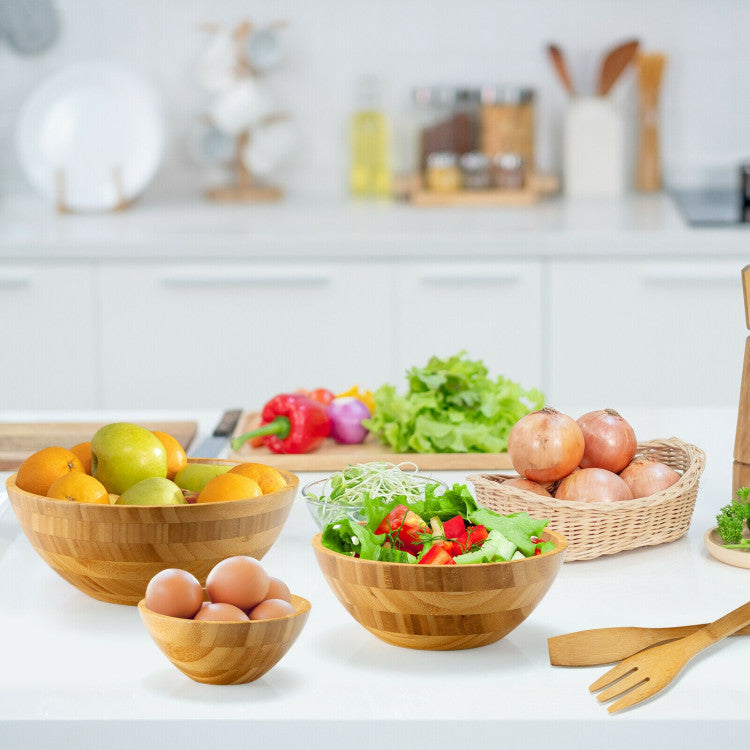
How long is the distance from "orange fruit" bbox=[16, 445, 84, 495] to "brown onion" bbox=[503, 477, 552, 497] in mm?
402

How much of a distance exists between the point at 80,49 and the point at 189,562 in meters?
2.76

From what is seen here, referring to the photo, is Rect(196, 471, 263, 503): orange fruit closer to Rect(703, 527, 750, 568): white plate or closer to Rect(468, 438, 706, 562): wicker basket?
Rect(468, 438, 706, 562): wicker basket

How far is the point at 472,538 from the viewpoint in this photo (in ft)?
2.99

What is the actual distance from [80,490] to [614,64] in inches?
104

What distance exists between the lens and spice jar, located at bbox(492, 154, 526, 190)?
3.31 meters

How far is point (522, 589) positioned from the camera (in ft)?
2.87

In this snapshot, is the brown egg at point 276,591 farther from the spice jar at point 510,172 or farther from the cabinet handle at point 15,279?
the spice jar at point 510,172

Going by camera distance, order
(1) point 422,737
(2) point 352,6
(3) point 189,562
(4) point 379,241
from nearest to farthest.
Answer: (1) point 422,737, (3) point 189,562, (4) point 379,241, (2) point 352,6

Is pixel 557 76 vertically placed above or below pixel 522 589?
above

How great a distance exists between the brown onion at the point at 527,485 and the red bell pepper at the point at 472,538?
0.21 meters

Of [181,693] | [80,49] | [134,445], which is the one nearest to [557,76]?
[80,49]

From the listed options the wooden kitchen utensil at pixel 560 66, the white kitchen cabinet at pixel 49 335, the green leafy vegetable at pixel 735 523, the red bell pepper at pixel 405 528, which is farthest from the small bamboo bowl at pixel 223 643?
the wooden kitchen utensil at pixel 560 66

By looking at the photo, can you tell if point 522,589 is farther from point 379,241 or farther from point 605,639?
point 379,241

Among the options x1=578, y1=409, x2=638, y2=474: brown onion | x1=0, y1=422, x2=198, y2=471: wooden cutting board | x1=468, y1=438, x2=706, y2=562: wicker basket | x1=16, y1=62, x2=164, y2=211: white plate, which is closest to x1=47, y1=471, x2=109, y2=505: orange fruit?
x1=468, y1=438, x2=706, y2=562: wicker basket
